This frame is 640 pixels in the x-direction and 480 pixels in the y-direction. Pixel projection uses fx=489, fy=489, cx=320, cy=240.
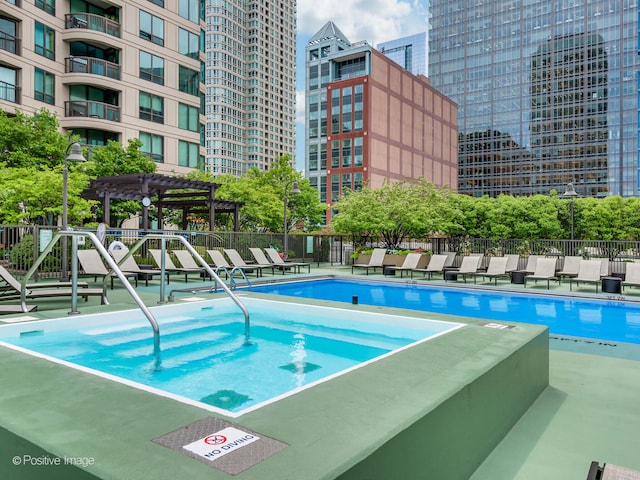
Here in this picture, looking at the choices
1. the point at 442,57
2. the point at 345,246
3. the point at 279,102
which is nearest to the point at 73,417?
the point at 345,246

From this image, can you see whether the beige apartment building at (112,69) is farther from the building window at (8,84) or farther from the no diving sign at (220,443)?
the no diving sign at (220,443)

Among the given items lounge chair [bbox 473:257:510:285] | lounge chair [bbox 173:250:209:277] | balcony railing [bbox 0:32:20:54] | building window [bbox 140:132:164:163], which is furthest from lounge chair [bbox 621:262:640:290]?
balcony railing [bbox 0:32:20:54]

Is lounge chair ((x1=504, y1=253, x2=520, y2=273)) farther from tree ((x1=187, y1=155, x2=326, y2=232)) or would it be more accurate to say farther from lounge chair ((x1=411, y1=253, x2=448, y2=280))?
tree ((x1=187, y1=155, x2=326, y2=232))

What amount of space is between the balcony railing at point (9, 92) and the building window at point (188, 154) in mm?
10100

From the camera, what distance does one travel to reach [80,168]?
61.5 ft

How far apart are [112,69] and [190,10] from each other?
8.17 meters

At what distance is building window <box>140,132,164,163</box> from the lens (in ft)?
103

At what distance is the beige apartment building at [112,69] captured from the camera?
26.3 metres

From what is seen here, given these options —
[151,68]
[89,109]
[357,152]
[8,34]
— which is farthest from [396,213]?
[357,152]

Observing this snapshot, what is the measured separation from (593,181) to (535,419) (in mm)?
106334

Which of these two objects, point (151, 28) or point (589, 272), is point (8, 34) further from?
point (589, 272)

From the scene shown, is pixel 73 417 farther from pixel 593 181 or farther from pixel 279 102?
pixel 279 102

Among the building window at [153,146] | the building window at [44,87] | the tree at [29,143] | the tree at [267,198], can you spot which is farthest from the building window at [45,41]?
the tree at [267,198]

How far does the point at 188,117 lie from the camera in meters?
34.5
